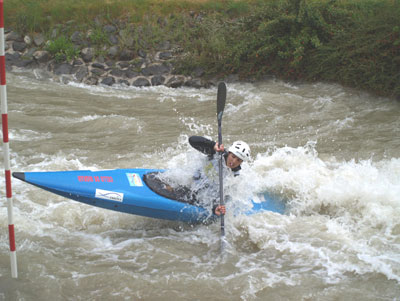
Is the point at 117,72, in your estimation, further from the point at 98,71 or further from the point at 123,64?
the point at 98,71

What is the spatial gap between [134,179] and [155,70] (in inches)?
252

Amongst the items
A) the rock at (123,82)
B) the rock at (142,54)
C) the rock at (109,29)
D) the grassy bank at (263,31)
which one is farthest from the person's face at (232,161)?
the rock at (109,29)

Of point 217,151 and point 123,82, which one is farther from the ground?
point 123,82

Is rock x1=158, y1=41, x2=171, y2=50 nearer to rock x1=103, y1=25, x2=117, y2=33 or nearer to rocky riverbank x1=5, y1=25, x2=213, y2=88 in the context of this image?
rocky riverbank x1=5, y1=25, x2=213, y2=88

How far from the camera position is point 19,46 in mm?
11125

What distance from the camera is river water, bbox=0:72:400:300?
12.4ft

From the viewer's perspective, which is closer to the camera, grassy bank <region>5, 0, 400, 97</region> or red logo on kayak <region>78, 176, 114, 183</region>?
red logo on kayak <region>78, 176, 114, 183</region>

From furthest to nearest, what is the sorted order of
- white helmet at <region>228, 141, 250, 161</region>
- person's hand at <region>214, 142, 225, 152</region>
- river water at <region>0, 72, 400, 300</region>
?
person's hand at <region>214, 142, 225, 152</region>
white helmet at <region>228, 141, 250, 161</region>
river water at <region>0, 72, 400, 300</region>

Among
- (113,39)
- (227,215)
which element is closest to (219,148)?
(227,215)

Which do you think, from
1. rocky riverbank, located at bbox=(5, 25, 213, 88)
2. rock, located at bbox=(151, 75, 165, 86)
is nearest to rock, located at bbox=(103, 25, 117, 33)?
rocky riverbank, located at bbox=(5, 25, 213, 88)

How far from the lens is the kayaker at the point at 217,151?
464 centimetres

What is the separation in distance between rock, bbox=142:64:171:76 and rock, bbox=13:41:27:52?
122 inches

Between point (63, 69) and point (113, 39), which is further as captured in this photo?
point (113, 39)

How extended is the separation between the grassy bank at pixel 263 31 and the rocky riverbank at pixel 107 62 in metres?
0.25
